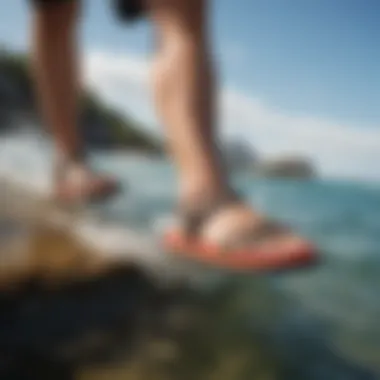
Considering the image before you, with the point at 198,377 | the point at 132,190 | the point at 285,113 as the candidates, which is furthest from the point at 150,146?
the point at 198,377

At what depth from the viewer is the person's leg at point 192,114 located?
1.00 metres

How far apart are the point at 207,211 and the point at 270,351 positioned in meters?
0.18

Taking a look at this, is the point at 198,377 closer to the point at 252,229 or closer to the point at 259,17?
the point at 252,229

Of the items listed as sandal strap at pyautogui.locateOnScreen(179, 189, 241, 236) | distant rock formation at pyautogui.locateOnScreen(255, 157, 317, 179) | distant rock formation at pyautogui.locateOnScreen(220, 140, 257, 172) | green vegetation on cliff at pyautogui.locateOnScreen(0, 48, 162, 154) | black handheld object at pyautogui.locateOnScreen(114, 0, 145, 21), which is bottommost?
sandal strap at pyautogui.locateOnScreen(179, 189, 241, 236)

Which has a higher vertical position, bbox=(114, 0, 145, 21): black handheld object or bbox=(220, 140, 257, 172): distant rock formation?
bbox=(114, 0, 145, 21): black handheld object

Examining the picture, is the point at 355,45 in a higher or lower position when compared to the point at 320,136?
higher

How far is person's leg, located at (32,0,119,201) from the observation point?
1.02 m

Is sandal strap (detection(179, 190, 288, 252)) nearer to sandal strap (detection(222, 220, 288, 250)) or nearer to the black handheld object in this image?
sandal strap (detection(222, 220, 288, 250))

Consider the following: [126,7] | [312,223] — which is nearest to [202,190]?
[312,223]

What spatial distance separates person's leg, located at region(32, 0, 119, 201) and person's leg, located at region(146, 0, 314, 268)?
98 mm

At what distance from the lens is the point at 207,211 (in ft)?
3.29

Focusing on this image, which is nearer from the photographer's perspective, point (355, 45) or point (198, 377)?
point (198, 377)

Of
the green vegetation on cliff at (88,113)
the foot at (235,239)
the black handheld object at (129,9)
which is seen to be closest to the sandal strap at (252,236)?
the foot at (235,239)

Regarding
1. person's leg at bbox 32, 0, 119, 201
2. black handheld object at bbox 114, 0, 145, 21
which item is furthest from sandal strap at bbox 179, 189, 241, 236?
black handheld object at bbox 114, 0, 145, 21
